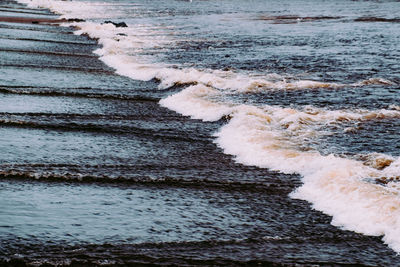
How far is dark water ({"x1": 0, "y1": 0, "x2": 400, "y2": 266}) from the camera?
8.53 meters

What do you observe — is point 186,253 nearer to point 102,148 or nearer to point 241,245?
point 241,245

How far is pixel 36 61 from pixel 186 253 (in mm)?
21561

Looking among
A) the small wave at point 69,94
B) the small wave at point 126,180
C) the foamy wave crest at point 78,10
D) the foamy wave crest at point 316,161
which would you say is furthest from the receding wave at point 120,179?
the foamy wave crest at point 78,10

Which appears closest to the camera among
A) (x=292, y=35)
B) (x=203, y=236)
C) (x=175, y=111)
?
(x=203, y=236)

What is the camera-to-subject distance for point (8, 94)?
1964 cm

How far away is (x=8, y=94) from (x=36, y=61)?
8851 millimetres

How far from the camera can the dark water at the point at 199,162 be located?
853cm

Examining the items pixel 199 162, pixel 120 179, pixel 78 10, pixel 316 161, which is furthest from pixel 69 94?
pixel 78 10

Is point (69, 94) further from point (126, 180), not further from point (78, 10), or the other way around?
point (78, 10)

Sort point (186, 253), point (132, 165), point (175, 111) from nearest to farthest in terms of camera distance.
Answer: point (186, 253) → point (132, 165) → point (175, 111)

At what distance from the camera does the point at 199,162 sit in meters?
12.6

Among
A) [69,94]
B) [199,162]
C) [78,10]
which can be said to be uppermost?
[78,10]

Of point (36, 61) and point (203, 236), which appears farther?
point (36, 61)

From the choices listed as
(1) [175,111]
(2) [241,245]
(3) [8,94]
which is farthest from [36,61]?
(2) [241,245]
